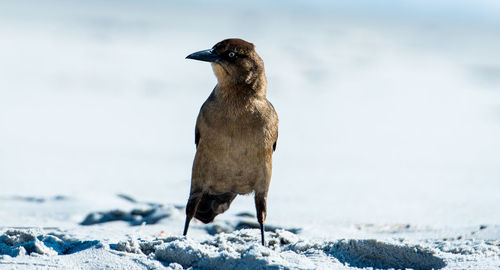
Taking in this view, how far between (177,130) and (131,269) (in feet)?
21.8

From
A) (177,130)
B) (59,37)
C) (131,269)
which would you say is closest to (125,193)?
(177,130)

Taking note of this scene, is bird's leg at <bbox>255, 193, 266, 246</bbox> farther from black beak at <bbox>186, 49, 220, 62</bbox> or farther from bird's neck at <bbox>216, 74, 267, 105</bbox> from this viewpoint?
black beak at <bbox>186, 49, 220, 62</bbox>

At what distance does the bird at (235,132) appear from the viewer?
487cm

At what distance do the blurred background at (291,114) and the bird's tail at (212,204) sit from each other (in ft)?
3.61

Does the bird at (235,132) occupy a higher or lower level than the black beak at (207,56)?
lower

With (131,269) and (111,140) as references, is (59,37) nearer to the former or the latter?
(111,140)

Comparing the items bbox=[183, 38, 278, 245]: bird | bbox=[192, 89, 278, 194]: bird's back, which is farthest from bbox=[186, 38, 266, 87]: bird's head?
bbox=[192, 89, 278, 194]: bird's back

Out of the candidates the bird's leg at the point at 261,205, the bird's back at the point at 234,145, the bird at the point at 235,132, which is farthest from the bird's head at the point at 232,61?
the bird's leg at the point at 261,205

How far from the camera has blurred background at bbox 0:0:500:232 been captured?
7.46 metres

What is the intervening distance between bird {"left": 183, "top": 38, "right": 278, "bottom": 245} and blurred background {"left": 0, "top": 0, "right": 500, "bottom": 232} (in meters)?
1.47

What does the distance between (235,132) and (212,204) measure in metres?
0.80

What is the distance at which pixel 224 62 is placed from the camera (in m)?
5.07

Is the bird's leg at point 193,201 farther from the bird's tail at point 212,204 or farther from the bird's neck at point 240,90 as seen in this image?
the bird's neck at point 240,90

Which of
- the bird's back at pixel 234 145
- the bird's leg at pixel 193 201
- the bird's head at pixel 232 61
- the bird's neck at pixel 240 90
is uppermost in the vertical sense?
the bird's head at pixel 232 61
